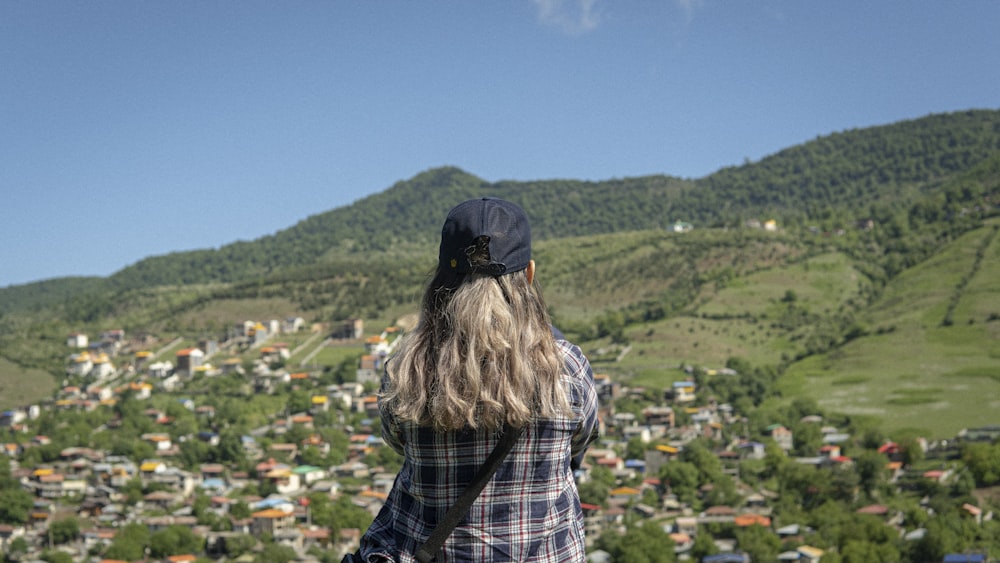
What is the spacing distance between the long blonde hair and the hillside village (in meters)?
21.6

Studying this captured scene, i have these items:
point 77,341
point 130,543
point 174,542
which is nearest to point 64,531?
point 130,543

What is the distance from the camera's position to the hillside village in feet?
86.4

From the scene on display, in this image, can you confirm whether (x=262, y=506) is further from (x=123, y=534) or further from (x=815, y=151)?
(x=815, y=151)

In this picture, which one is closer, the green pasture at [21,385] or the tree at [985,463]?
the tree at [985,463]

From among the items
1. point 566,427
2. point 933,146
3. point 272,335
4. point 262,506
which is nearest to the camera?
point 566,427

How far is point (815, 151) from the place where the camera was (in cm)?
12938

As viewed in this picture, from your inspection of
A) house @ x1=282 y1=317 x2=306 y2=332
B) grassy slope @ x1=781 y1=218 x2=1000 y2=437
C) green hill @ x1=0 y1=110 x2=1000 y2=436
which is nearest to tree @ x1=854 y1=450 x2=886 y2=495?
grassy slope @ x1=781 y1=218 x2=1000 y2=437

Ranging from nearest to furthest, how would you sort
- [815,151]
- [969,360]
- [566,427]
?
[566,427], [969,360], [815,151]

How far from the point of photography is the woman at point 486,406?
1.49 m

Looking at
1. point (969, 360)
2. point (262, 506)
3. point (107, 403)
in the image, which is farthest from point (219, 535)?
point (969, 360)

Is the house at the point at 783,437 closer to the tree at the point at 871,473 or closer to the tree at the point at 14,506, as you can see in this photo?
the tree at the point at 871,473

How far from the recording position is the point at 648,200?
123000 mm

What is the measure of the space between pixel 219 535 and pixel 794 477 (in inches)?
689

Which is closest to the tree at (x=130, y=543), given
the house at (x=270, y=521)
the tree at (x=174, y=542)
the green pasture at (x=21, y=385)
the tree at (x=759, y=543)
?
the tree at (x=174, y=542)
